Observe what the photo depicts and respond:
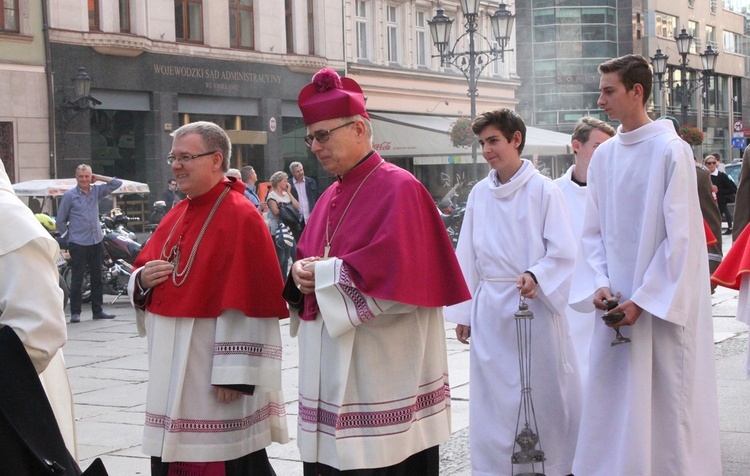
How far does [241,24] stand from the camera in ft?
96.9

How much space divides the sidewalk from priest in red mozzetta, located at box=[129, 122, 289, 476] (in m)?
1.40

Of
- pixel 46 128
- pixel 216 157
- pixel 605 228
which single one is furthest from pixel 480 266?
pixel 46 128

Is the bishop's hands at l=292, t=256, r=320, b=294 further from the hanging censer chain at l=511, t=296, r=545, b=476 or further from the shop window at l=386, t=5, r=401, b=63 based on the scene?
the shop window at l=386, t=5, r=401, b=63

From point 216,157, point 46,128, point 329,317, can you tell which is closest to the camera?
point 329,317

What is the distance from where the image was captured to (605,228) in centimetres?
498

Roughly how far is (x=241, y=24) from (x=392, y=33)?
7076 mm

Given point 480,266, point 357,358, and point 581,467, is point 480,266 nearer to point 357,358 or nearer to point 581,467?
point 581,467

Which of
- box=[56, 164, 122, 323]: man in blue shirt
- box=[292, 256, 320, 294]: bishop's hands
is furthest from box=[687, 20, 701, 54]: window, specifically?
box=[292, 256, 320, 294]: bishop's hands

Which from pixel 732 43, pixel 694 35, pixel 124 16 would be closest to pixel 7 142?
pixel 124 16

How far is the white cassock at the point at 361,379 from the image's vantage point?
399 cm

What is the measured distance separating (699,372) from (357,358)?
1.69 meters

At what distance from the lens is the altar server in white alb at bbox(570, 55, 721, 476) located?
4664mm

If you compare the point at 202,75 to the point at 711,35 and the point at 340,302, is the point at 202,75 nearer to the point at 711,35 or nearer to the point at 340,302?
the point at 340,302

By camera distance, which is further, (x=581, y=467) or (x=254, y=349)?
(x=581, y=467)
